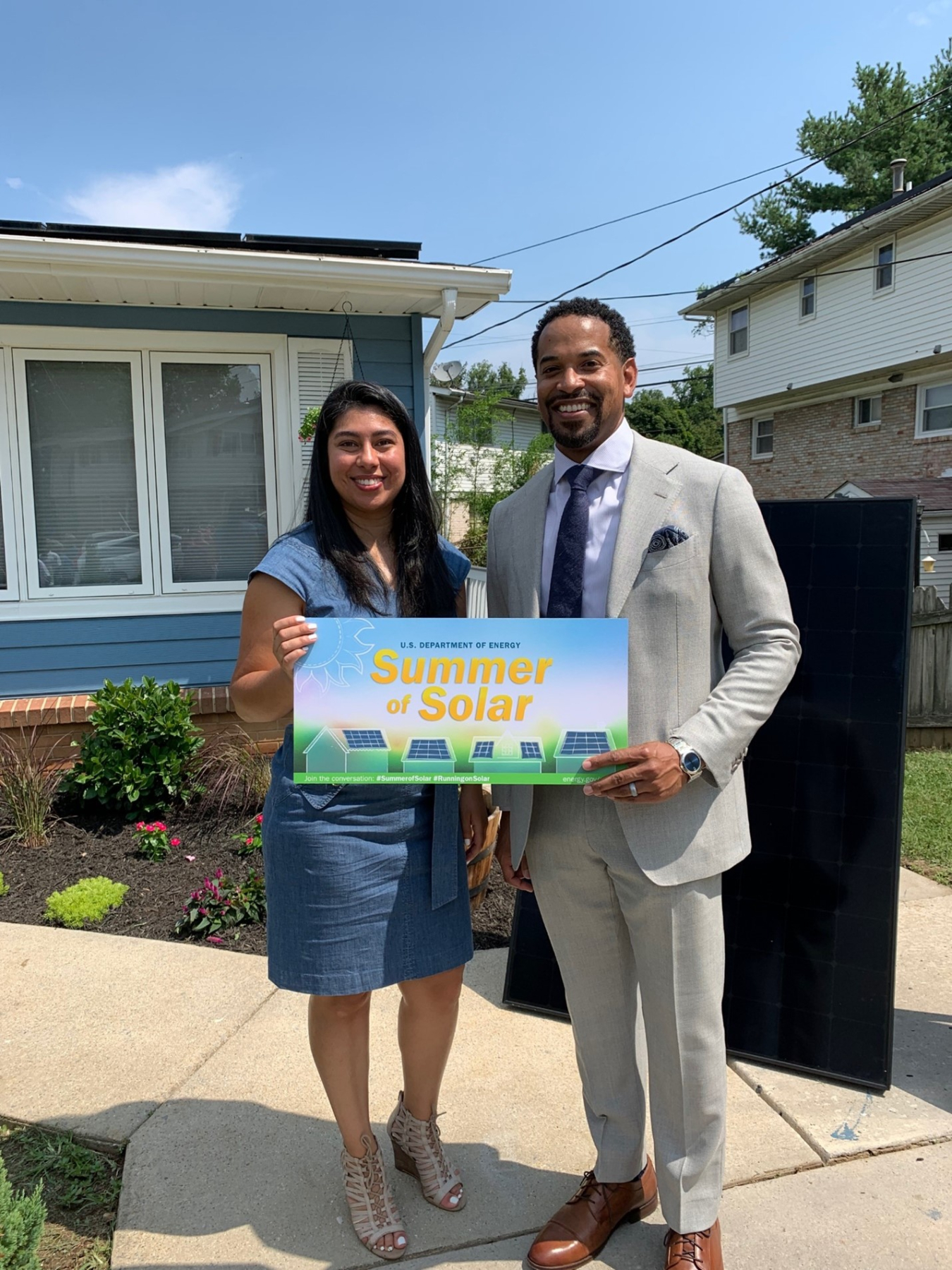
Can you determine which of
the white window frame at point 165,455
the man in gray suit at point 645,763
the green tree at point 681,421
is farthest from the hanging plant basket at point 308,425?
the green tree at point 681,421

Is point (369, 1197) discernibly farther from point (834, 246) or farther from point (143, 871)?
point (834, 246)

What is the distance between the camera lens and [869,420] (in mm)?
20078

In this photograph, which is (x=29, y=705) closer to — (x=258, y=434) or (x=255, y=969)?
(x=258, y=434)

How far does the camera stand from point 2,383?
224 inches

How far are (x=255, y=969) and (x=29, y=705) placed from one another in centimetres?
294

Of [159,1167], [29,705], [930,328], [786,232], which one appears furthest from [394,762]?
[786,232]

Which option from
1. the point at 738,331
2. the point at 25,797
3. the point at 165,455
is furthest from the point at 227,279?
the point at 738,331

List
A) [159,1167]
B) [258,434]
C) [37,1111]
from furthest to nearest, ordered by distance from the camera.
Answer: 1. [258,434]
2. [37,1111]
3. [159,1167]

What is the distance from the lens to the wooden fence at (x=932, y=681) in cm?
674

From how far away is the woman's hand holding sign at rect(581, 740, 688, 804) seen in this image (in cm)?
168

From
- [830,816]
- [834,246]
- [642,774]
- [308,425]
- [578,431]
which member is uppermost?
[834,246]

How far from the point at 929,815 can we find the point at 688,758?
13.1 ft

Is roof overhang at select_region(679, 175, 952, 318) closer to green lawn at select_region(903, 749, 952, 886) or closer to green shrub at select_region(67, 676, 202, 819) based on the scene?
green lawn at select_region(903, 749, 952, 886)

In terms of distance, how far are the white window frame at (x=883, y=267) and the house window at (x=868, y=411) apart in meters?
2.31
